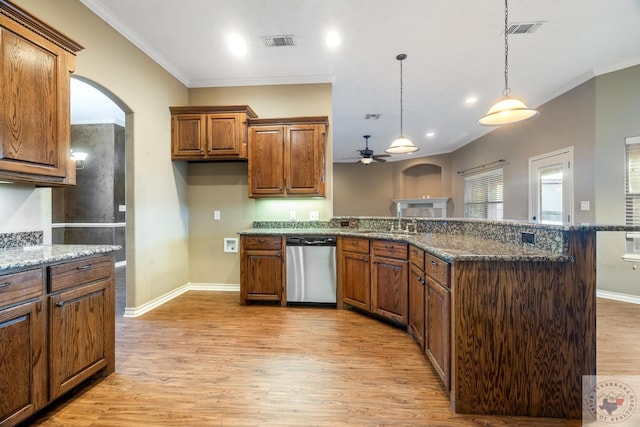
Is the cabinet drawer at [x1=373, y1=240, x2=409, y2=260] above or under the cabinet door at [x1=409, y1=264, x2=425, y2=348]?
above

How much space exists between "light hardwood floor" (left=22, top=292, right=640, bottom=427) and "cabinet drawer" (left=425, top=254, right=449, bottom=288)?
28.1 inches

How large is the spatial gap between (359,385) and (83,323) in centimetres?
183

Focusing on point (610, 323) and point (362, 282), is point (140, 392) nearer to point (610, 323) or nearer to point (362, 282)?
point (362, 282)

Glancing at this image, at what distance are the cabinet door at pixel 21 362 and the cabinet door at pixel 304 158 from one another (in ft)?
8.60

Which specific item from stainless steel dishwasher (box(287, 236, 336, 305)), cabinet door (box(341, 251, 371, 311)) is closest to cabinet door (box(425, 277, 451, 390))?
cabinet door (box(341, 251, 371, 311))

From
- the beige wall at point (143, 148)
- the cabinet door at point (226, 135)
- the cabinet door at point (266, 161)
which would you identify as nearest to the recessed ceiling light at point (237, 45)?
the cabinet door at point (226, 135)

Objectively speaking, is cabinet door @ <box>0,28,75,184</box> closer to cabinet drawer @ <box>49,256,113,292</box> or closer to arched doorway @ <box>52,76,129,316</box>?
cabinet drawer @ <box>49,256,113,292</box>

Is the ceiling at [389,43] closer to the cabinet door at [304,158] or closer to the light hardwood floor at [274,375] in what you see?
the cabinet door at [304,158]

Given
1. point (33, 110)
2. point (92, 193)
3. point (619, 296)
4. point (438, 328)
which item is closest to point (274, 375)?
point (438, 328)

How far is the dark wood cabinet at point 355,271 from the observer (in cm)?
303

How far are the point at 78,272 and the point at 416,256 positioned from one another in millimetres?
2418

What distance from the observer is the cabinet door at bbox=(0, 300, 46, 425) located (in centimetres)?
135

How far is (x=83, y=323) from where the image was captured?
68.8 inches

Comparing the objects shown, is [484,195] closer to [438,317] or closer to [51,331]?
[438,317]
